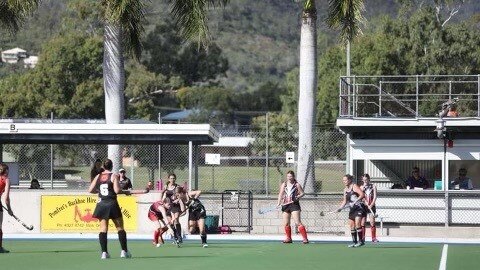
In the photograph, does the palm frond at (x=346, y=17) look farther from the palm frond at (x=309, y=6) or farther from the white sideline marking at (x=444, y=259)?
the white sideline marking at (x=444, y=259)

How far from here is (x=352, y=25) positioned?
3953cm

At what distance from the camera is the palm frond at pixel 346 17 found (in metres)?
38.9

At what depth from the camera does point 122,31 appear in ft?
132

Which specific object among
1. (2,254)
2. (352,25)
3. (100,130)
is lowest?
(2,254)

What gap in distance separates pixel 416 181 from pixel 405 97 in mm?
28498

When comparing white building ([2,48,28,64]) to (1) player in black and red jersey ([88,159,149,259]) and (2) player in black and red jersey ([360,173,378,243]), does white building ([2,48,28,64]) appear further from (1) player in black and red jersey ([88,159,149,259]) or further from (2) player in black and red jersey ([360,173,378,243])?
(1) player in black and red jersey ([88,159,149,259])

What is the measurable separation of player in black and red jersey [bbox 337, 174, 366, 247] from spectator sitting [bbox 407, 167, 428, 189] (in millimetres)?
7584

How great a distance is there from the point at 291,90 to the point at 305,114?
71.0 m

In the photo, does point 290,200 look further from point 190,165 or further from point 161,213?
point 190,165

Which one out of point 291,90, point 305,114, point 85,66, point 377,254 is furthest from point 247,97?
point 377,254

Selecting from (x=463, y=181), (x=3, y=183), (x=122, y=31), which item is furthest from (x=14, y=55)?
→ (x=3, y=183)

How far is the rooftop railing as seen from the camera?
39438 mm

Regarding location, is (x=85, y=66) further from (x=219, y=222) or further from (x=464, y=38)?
(x=219, y=222)

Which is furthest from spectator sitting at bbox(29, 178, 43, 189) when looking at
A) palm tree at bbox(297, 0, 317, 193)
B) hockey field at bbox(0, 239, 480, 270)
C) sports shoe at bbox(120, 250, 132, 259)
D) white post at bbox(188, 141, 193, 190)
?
sports shoe at bbox(120, 250, 132, 259)
